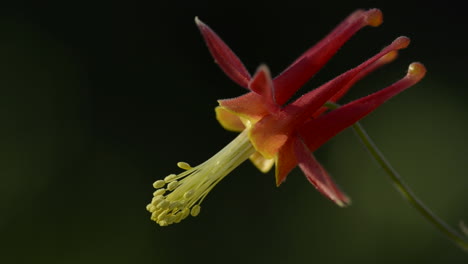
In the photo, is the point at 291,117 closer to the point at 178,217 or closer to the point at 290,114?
the point at 290,114

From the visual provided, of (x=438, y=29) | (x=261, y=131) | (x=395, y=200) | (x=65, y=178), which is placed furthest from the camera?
(x=438, y=29)

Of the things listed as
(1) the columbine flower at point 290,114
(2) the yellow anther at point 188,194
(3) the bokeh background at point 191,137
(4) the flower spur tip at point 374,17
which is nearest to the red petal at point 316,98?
(1) the columbine flower at point 290,114

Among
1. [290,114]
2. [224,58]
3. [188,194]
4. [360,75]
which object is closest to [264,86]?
[290,114]

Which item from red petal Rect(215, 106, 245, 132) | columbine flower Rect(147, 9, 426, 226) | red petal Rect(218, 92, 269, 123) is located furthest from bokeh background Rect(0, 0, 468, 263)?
red petal Rect(218, 92, 269, 123)

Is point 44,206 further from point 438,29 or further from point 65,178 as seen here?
point 438,29

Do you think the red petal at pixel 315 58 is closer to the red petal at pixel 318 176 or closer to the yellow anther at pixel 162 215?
the red petal at pixel 318 176

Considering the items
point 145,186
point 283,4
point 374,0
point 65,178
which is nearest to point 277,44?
point 283,4
